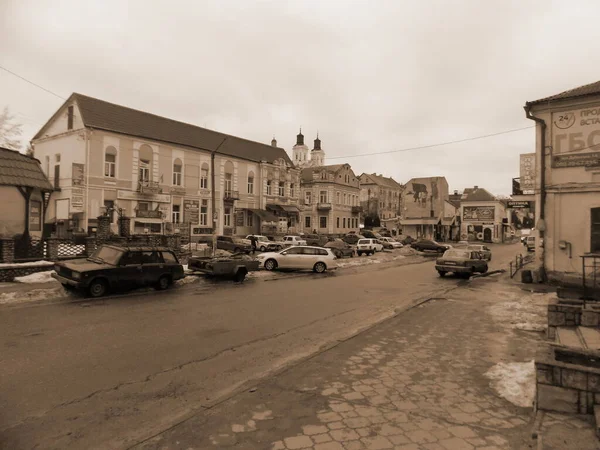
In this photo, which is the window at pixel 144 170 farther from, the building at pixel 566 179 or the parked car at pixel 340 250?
the building at pixel 566 179

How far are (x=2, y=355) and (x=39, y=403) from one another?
2.35 meters

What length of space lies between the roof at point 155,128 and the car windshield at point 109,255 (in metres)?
21.5

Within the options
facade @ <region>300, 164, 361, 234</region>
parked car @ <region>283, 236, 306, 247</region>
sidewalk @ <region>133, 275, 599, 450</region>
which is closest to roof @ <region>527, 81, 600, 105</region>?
sidewalk @ <region>133, 275, 599, 450</region>

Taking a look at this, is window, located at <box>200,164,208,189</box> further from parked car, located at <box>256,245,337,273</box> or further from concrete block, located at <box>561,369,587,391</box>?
concrete block, located at <box>561,369,587,391</box>

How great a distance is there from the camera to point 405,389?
519 cm

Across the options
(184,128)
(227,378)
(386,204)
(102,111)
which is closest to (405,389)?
(227,378)

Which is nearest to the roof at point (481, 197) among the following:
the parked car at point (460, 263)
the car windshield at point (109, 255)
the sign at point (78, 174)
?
the parked car at point (460, 263)

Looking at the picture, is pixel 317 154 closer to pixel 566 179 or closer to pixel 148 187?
pixel 148 187

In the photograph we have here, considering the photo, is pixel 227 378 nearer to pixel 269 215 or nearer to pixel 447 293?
pixel 447 293

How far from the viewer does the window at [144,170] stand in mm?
35119

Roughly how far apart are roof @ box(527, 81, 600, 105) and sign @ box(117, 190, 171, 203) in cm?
2953

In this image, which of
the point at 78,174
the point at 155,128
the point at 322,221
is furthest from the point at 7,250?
the point at 322,221

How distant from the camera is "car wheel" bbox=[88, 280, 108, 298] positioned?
472 inches

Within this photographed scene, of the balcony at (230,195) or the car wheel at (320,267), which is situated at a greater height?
the balcony at (230,195)
